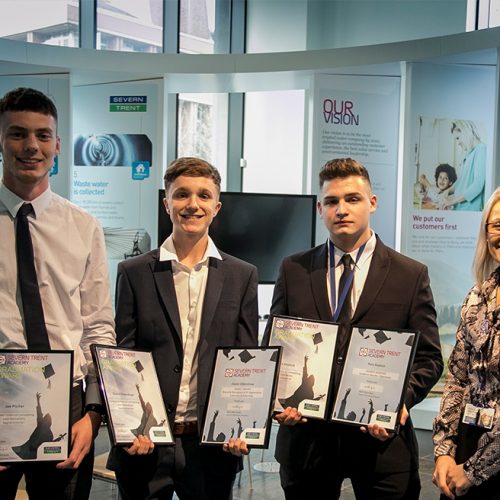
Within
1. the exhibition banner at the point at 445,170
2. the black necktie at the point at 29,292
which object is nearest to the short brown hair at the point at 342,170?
the black necktie at the point at 29,292

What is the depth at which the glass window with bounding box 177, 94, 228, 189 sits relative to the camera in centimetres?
1011

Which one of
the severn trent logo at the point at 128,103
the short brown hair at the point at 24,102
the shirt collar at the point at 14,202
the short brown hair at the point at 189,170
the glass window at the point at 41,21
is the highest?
the glass window at the point at 41,21

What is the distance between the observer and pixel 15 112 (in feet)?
7.57

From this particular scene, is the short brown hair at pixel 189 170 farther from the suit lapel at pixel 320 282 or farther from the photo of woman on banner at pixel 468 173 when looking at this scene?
the photo of woman on banner at pixel 468 173

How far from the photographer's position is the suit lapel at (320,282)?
260 centimetres

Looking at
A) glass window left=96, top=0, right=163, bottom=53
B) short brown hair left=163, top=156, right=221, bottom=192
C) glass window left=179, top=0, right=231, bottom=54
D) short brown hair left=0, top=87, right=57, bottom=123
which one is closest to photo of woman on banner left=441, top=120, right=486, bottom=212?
short brown hair left=163, top=156, right=221, bottom=192

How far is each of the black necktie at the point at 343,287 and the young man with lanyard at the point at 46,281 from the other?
0.85m

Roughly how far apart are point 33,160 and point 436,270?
4.53 m

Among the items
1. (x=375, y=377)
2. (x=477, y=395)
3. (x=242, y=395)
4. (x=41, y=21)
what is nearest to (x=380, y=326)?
(x=375, y=377)

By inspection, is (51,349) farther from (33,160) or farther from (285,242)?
(285,242)

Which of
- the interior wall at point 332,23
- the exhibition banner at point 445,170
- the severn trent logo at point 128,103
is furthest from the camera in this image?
the interior wall at point 332,23

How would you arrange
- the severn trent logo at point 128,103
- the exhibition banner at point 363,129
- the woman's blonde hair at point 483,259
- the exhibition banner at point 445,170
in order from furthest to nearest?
the severn trent logo at point 128,103
the exhibition banner at point 363,129
the exhibition banner at point 445,170
the woman's blonde hair at point 483,259

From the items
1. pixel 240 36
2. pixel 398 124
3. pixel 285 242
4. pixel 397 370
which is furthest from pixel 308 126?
pixel 397 370

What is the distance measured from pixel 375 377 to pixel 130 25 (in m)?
8.12
